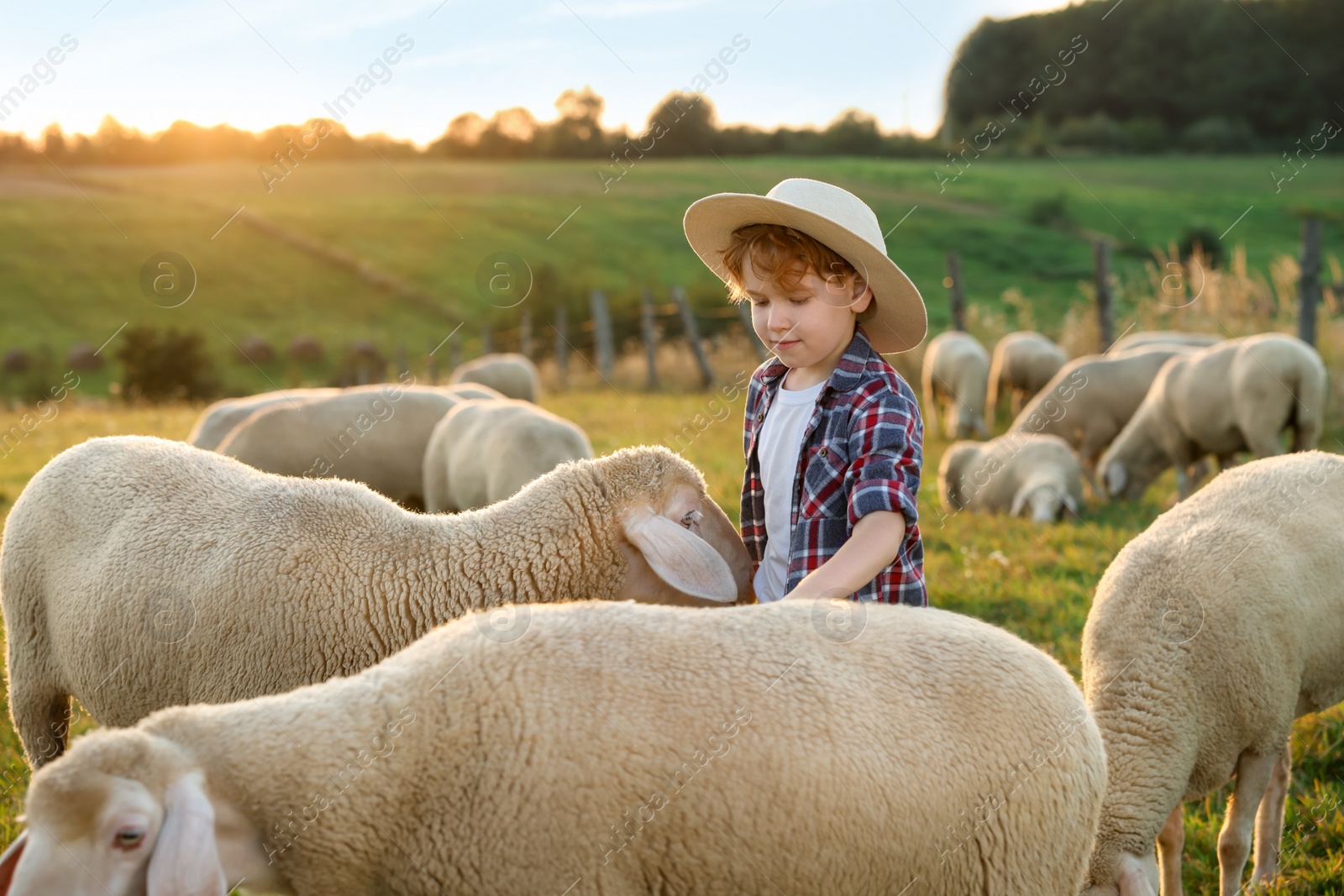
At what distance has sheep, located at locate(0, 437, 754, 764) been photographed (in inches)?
104

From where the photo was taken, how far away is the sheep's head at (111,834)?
142cm

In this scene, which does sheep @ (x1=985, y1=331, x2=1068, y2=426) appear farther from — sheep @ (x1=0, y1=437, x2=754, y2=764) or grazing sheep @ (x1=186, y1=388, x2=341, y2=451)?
sheep @ (x1=0, y1=437, x2=754, y2=764)

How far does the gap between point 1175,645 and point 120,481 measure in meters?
3.25

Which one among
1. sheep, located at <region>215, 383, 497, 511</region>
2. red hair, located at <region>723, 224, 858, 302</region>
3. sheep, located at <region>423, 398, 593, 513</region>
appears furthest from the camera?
sheep, located at <region>215, 383, 497, 511</region>

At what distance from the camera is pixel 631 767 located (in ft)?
5.57

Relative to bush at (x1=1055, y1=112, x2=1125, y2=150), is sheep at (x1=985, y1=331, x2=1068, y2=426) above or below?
below

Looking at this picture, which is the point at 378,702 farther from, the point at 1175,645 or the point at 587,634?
the point at 1175,645

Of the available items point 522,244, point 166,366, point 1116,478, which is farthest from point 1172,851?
point 522,244

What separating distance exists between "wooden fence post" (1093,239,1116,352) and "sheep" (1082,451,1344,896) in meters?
11.8

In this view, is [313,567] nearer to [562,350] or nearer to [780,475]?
[780,475]

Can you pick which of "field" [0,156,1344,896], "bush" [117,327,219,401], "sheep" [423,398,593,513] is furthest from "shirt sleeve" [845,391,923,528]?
"bush" [117,327,219,401]

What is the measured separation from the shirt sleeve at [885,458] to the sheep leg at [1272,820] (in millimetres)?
1745

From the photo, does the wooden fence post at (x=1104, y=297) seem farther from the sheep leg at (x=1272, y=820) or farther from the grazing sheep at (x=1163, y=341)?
the sheep leg at (x=1272, y=820)

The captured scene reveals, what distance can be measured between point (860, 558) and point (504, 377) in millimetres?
12973
